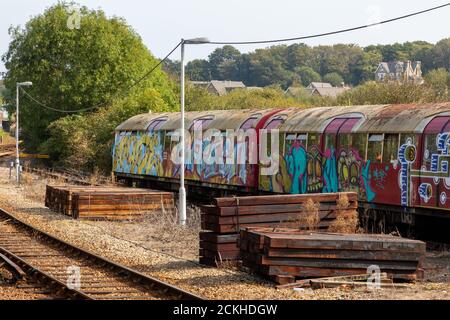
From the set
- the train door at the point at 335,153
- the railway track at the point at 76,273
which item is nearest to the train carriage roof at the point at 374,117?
Result: the train door at the point at 335,153

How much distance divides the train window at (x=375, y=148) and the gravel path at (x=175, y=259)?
3288 mm

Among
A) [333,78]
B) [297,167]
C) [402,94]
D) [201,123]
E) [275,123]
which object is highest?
[333,78]

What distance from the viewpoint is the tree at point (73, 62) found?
5681 centimetres

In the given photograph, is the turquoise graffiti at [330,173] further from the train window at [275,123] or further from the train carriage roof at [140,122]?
the train carriage roof at [140,122]

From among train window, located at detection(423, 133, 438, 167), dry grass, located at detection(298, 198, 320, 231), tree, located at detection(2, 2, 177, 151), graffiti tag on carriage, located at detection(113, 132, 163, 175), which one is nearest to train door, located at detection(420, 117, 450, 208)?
train window, located at detection(423, 133, 438, 167)

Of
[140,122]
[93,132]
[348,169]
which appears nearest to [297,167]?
[348,169]

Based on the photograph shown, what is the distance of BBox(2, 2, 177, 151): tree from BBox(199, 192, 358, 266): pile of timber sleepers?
41230 millimetres

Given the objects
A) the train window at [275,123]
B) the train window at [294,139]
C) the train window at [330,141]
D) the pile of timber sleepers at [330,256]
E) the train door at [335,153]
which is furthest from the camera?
the train window at [275,123]

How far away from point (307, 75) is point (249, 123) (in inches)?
6327

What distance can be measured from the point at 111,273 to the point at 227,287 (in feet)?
8.70

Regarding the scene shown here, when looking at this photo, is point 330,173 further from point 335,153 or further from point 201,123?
point 201,123

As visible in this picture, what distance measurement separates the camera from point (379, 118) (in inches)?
839

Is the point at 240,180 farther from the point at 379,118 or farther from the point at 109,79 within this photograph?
the point at 109,79

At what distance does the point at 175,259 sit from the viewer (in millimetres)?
17281
